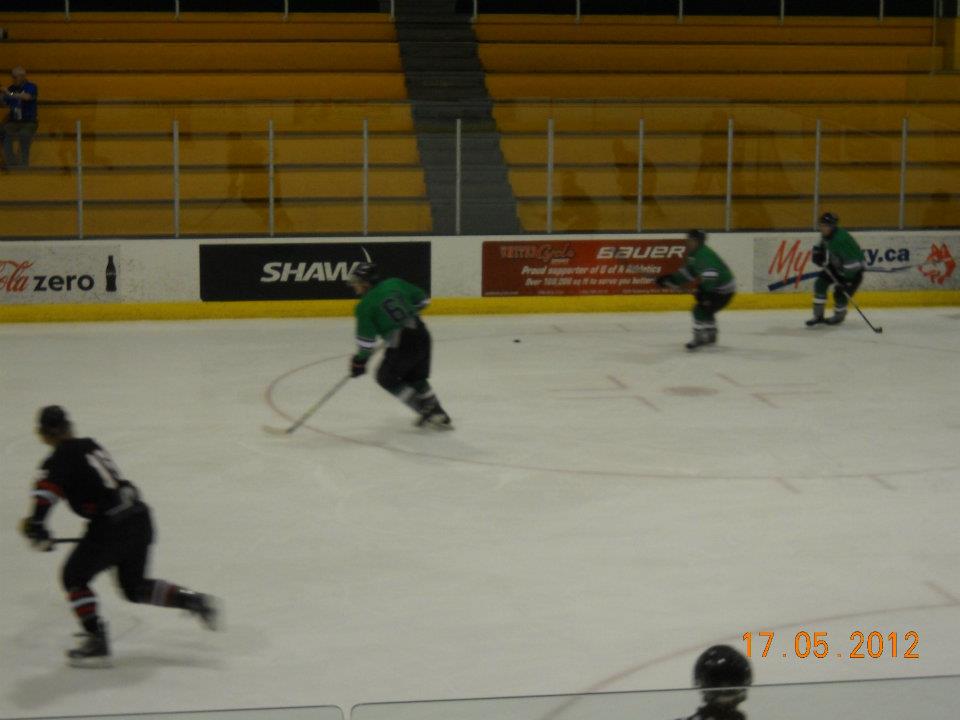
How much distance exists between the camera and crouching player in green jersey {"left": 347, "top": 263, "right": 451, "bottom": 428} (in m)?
9.05

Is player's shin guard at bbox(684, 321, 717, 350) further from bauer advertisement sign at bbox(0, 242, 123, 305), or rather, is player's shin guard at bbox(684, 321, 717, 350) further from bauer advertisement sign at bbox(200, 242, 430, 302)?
bauer advertisement sign at bbox(0, 242, 123, 305)

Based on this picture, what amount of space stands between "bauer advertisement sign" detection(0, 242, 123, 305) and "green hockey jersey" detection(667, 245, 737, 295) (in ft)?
18.9

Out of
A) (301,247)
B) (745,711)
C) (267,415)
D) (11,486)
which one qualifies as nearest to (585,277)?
(301,247)

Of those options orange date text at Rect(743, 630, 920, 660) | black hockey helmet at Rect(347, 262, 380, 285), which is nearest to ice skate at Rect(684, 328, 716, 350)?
black hockey helmet at Rect(347, 262, 380, 285)

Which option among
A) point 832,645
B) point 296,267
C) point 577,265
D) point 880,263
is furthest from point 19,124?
point 832,645

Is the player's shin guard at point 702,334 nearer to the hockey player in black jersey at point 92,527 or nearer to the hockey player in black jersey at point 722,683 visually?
the hockey player in black jersey at point 92,527

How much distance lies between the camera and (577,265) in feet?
52.1

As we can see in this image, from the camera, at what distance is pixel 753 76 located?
19.4 meters

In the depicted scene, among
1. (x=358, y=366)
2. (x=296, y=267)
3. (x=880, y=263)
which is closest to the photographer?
(x=358, y=366)

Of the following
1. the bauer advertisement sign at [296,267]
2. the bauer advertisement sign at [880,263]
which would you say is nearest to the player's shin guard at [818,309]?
the bauer advertisement sign at [880,263]

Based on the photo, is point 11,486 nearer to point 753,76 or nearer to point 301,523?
point 301,523

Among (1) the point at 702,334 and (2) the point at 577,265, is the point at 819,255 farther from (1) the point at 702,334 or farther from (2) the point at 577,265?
(2) the point at 577,265

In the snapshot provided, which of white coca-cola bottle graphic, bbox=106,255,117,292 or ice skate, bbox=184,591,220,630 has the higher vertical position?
white coca-cola bottle graphic, bbox=106,255,117,292

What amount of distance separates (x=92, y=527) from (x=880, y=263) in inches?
493
